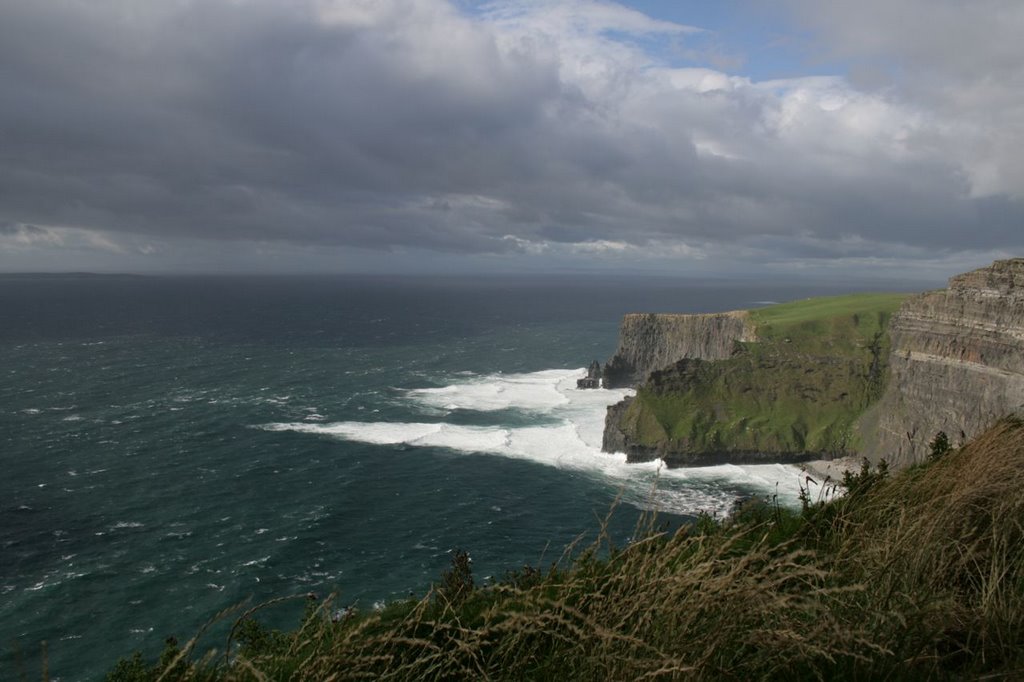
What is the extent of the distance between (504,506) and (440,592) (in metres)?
55.3

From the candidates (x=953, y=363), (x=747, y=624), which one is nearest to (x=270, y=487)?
(x=747, y=624)

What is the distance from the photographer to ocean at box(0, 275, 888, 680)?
43.7 meters

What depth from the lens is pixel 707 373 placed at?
91.2 meters

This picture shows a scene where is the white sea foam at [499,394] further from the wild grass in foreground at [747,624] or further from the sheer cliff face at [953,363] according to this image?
the wild grass in foreground at [747,624]

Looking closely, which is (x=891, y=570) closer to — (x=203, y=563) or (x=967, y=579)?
(x=967, y=579)

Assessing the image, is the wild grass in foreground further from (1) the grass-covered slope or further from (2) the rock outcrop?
(2) the rock outcrop

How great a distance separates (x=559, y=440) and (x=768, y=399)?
28.9m

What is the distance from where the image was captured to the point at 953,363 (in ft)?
234

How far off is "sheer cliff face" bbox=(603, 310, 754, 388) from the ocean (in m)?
14.9

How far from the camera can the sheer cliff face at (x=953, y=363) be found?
65.0m

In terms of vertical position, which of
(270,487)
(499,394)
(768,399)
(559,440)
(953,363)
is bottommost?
(270,487)

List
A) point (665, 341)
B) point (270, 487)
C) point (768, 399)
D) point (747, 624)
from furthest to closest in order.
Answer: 1. point (665, 341)
2. point (768, 399)
3. point (270, 487)
4. point (747, 624)

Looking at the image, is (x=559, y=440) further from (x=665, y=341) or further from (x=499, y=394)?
(x=665, y=341)

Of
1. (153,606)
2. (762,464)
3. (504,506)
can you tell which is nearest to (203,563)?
(153,606)
